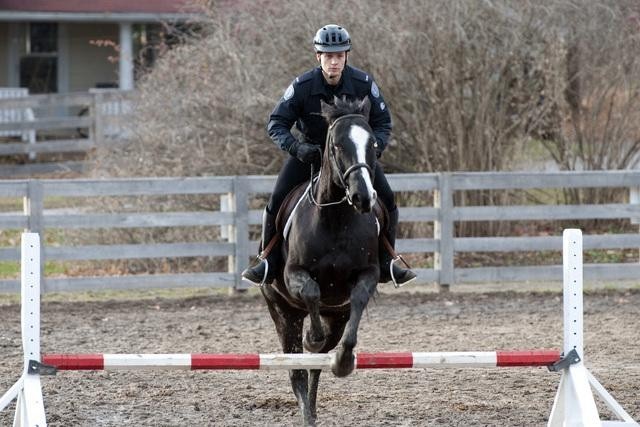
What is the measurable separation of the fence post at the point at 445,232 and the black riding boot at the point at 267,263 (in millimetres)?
5981

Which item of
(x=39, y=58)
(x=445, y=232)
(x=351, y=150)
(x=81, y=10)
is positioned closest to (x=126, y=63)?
(x=81, y=10)

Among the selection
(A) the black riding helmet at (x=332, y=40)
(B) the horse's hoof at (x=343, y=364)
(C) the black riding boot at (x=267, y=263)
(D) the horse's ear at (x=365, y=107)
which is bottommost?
(B) the horse's hoof at (x=343, y=364)

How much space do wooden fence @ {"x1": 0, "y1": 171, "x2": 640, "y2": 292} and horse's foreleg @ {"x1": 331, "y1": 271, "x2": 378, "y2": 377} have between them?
20.7 ft

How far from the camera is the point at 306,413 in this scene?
7.73 m

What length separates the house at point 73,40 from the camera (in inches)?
1082

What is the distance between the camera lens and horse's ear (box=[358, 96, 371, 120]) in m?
7.21

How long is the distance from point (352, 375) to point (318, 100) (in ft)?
8.98

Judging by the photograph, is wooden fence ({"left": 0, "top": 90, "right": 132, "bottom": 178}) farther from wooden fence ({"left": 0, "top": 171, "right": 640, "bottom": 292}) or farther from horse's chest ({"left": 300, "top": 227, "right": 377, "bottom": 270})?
horse's chest ({"left": 300, "top": 227, "right": 377, "bottom": 270})

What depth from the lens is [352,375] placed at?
955 cm

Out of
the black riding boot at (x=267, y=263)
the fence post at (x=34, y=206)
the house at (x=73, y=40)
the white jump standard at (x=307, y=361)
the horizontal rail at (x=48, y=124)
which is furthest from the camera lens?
the house at (x=73, y=40)

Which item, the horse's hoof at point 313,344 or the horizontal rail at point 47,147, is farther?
the horizontal rail at point 47,147

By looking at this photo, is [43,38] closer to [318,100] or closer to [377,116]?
[318,100]

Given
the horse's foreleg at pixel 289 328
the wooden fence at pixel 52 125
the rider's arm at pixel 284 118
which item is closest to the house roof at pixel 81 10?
the wooden fence at pixel 52 125

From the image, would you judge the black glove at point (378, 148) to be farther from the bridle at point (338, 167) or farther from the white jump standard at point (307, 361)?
the white jump standard at point (307, 361)
